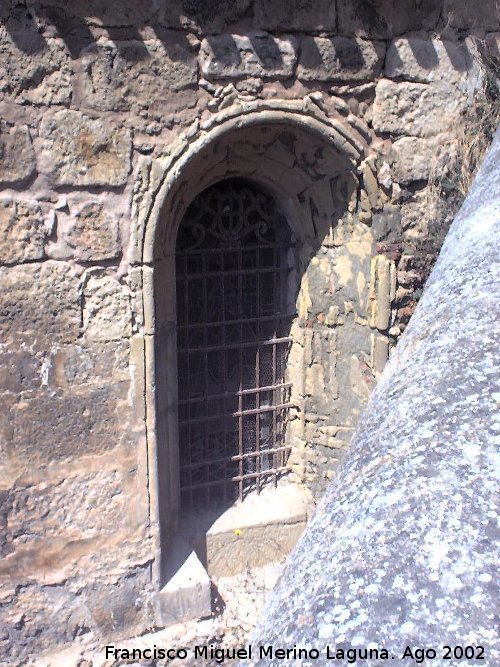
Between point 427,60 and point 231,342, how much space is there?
205 centimetres

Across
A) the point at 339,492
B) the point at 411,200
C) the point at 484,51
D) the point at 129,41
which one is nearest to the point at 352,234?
the point at 411,200

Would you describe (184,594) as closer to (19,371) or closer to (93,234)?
(19,371)

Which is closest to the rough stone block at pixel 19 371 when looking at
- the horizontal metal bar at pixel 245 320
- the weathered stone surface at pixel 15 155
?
the weathered stone surface at pixel 15 155

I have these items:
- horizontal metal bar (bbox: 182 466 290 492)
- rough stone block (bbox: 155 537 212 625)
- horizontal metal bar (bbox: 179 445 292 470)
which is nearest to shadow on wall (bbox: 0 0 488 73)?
horizontal metal bar (bbox: 179 445 292 470)

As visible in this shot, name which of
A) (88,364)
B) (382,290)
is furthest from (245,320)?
(88,364)

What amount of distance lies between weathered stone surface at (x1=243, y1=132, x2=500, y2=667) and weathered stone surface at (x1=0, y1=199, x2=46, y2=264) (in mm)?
2534

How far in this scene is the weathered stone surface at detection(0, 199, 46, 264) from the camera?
10.5 feet

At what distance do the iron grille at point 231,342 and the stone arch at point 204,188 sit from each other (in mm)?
229

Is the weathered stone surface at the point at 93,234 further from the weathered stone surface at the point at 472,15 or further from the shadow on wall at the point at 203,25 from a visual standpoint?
the weathered stone surface at the point at 472,15

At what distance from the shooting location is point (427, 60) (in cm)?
378

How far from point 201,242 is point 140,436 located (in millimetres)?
1255

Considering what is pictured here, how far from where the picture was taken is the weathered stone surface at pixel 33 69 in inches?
121

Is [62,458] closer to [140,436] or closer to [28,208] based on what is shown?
[140,436]

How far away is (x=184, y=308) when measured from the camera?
4.12 m
